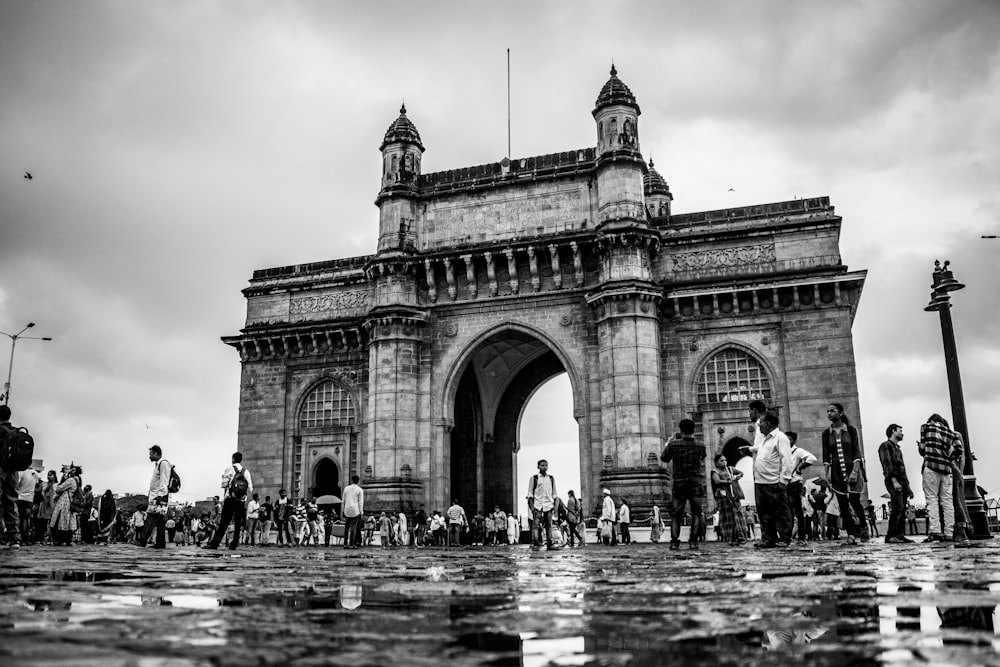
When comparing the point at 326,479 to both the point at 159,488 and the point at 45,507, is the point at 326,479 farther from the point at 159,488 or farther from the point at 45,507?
the point at 159,488

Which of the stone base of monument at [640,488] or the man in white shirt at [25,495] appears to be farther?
the stone base of monument at [640,488]

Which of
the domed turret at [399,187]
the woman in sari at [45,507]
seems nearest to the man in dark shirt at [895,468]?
the woman in sari at [45,507]

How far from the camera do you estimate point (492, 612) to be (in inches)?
A: 141

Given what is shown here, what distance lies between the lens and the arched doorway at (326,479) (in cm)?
3100

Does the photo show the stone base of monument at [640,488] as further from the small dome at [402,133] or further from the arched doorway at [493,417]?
the small dome at [402,133]

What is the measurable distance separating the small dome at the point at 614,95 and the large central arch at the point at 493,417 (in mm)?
9046

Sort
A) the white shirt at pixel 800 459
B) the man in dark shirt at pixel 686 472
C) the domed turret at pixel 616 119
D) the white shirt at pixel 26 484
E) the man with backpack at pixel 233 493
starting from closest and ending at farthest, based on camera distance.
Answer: the white shirt at pixel 800 459
the man in dark shirt at pixel 686 472
the man with backpack at pixel 233 493
the white shirt at pixel 26 484
the domed turret at pixel 616 119

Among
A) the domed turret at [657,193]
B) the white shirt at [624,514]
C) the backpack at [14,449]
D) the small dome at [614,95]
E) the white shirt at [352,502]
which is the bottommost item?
the white shirt at [624,514]

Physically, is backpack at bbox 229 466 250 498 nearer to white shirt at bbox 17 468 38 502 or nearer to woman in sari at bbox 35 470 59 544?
white shirt at bbox 17 468 38 502

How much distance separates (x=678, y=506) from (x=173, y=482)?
25.7ft

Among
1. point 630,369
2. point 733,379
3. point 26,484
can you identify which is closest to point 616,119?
point 630,369

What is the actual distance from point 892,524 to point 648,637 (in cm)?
1210

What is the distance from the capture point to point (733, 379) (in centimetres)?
2623

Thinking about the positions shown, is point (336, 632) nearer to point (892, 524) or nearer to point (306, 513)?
point (892, 524)
